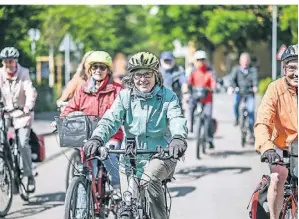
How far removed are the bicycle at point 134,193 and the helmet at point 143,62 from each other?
2.03 ft

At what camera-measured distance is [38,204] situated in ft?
28.9

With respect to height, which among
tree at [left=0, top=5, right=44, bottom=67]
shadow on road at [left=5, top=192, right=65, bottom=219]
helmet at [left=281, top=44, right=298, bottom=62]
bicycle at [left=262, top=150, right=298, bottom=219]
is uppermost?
tree at [left=0, top=5, right=44, bottom=67]

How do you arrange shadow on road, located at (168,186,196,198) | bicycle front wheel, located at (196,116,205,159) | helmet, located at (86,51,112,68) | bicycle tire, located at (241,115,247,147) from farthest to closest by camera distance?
bicycle tire, located at (241,115,247,147), bicycle front wheel, located at (196,116,205,159), shadow on road, located at (168,186,196,198), helmet, located at (86,51,112,68)

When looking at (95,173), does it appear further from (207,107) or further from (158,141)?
(207,107)

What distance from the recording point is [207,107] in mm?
13031

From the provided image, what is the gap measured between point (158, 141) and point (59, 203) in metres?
3.23

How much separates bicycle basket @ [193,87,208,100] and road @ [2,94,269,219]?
3.05 feet

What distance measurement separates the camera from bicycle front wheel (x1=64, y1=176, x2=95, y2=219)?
19.0 ft

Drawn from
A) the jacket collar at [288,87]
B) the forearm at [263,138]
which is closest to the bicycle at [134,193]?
the forearm at [263,138]

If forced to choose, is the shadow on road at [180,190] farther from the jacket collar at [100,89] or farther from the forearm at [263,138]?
the forearm at [263,138]

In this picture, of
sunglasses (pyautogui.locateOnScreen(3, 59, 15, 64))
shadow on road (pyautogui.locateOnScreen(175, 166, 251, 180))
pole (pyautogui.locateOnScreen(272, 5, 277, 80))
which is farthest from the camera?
pole (pyautogui.locateOnScreen(272, 5, 277, 80))

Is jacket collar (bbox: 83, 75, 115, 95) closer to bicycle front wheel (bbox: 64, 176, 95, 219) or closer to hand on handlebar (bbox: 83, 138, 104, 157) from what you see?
bicycle front wheel (bbox: 64, 176, 95, 219)

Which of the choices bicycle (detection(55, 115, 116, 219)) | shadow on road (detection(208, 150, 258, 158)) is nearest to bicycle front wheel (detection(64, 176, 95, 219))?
bicycle (detection(55, 115, 116, 219))

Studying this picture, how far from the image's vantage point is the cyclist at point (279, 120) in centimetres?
561
